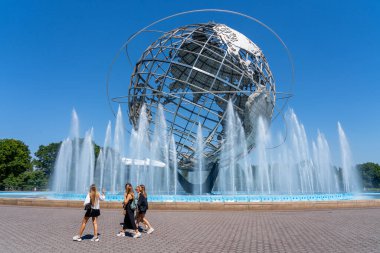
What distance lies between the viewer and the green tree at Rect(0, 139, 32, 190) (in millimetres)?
42031

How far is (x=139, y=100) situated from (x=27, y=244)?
13.5 metres

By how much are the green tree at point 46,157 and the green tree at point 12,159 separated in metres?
12.8

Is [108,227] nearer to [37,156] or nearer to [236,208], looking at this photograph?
[236,208]

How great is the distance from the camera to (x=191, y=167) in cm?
1880

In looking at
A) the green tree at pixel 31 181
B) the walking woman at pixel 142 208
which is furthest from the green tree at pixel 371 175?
the walking woman at pixel 142 208

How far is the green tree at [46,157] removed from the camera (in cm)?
5828

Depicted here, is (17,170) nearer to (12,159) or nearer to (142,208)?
(12,159)

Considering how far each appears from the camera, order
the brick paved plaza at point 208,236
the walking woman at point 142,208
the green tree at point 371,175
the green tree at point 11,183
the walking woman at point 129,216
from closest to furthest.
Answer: the brick paved plaza at point 208,236 → the walking woman at point 129,216 → the walking woman at point 142,208 → the green tree at point 11,183 → the green tree at point 371,175

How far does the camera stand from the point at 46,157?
58.6 m

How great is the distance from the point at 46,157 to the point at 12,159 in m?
14.9

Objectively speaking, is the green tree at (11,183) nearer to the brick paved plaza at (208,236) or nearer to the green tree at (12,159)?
the green tree at (12,159)

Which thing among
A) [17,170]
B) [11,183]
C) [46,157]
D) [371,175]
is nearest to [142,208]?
[11,183]

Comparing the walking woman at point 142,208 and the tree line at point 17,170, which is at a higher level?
the tree line at point 17,170

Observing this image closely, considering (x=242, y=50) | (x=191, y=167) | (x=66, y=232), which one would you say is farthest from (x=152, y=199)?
(x=242, y=50)
